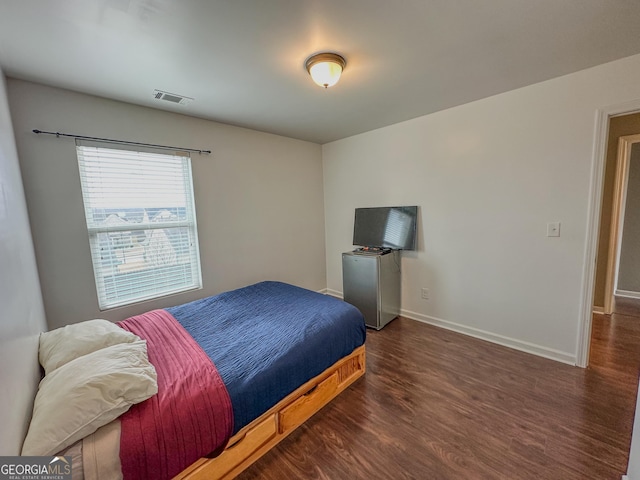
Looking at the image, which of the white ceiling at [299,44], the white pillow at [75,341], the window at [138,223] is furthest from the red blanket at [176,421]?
the white ceiling at [299,44]

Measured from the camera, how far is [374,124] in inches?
124

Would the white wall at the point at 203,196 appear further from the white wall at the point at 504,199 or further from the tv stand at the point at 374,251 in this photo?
the white wall at the point at 504,199

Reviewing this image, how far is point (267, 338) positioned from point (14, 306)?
1.23 m

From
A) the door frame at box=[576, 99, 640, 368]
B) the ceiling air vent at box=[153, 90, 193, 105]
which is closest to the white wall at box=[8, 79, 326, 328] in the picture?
the ceiling air vent at box=[153, 90, 193, 105]

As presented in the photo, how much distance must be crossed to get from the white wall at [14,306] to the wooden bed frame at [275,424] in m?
0.72

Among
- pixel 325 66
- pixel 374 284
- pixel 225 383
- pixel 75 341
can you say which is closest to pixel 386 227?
pixel 374 284

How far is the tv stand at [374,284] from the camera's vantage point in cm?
296

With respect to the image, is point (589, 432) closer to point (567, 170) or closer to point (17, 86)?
point (567, 170)

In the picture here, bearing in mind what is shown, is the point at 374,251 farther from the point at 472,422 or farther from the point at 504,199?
the point at 472,422

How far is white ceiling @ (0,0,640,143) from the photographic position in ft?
4.27

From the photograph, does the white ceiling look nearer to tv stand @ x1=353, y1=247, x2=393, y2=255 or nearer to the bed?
tv stand @ x1=353, y1=247, x2=393, y2=255

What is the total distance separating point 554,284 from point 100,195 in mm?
4041

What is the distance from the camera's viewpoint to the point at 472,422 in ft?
5.50

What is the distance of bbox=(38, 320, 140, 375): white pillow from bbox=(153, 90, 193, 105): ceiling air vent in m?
1.84
